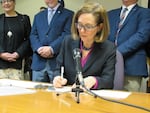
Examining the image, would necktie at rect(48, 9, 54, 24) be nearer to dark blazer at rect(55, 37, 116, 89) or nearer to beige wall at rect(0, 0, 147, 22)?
dark blazer at rect(55, 37, 116, 89)

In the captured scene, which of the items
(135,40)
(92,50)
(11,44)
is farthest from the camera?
(11,44)

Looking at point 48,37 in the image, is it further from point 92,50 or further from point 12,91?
point 12,91

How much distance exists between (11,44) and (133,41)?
140 centimetres

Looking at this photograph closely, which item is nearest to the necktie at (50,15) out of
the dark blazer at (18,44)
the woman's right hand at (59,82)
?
the dark blazer at (18,44)

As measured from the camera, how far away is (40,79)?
125 inches

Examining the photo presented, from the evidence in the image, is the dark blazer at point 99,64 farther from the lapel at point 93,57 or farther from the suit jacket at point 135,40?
the suit jacket at point 135,40

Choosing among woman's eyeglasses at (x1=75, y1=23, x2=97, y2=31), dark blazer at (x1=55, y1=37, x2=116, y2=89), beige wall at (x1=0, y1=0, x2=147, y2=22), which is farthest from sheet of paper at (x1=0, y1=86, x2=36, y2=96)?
beige wall at (x1=0, y1=0, x2=147, y2=22)

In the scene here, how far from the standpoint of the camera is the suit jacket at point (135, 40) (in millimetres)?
2924

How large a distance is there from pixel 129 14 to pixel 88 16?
106 cm

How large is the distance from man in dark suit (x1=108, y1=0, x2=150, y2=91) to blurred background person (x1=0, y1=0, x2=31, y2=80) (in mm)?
1080

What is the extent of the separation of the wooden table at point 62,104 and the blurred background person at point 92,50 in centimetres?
22

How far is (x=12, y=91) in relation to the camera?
201cm

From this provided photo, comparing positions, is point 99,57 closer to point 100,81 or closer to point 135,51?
Answer: point 100,81

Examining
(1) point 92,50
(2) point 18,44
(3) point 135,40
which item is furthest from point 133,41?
(2) point 18,44
